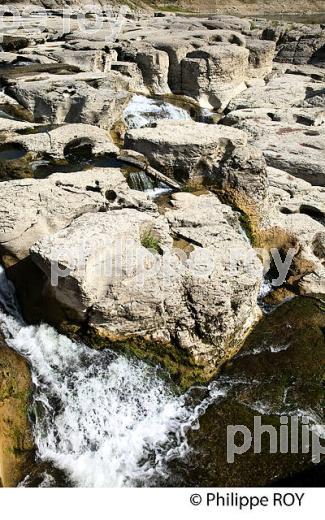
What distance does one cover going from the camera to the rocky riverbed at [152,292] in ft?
23.8

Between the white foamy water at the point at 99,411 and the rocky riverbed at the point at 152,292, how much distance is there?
0.07 feet

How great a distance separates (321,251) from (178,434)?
5678 millimetres

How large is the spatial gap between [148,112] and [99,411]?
1197 centimetres

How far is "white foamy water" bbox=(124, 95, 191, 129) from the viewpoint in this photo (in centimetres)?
1579

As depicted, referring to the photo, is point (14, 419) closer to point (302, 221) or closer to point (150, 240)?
point (150, 240)

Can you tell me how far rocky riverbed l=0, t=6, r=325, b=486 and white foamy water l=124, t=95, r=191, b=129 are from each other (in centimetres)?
211

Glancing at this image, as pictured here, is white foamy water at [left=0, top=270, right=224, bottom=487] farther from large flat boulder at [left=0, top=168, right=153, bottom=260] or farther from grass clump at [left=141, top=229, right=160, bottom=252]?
grass clump at [left=141, top=229, right=160, bottom=252]

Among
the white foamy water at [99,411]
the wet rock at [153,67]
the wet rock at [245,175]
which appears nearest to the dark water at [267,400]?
the white foamy water at [99,411]

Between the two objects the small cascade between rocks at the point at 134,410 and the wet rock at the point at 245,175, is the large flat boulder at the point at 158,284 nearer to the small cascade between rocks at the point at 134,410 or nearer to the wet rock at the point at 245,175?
the small cascade between rocks at the point at 134,410

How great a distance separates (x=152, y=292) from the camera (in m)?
7.78

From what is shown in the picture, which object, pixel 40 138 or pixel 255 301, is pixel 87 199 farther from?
pixel 255 301

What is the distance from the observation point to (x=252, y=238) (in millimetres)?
10594

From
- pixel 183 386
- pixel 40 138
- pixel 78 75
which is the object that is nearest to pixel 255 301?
pixel 183 386
